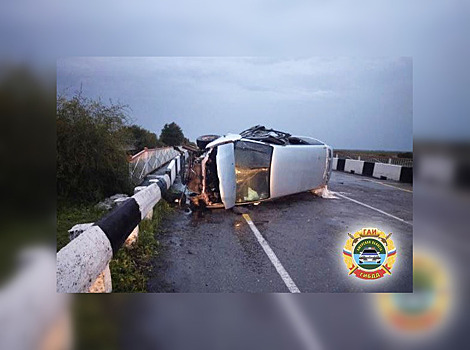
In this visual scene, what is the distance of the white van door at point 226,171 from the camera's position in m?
2.72

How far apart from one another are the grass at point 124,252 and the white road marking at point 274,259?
2.85 ft

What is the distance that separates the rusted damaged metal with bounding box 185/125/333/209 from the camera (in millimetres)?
2717

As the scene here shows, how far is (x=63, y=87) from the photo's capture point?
143 centimetres

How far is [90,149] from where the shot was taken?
197 cm

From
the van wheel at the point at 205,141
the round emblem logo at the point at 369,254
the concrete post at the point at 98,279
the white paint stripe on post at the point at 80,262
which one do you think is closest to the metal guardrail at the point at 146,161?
the van wheel at the point at 205,141

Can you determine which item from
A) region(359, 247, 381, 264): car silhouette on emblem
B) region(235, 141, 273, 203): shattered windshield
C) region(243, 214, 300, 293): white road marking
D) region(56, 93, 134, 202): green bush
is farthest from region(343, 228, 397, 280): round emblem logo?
region(56, 93, 134, 202): green bush

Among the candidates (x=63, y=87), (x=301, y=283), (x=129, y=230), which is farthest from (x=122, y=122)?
(x=301, y=283)

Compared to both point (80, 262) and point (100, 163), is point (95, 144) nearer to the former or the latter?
point (100, 163)

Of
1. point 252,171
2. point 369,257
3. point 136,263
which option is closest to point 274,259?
point 369,257

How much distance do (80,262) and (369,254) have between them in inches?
62.9

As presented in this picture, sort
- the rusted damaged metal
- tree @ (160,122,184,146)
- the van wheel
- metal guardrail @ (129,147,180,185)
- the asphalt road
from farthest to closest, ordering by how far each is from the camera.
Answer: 1. the rusted damaged metal
2. the van wheel
3. metal guardrail @ (129,147,180,185)
4. tree @ (160,122,184,146)
5. the asphalt road

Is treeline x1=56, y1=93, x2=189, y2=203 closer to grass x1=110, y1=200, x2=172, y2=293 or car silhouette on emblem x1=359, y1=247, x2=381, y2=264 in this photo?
grass x1=110, y1=200, x2=172, y2=293

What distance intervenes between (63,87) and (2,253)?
2.82 feet

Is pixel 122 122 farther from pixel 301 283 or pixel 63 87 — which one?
pixel 301 283
